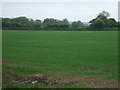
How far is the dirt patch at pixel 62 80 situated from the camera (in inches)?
242

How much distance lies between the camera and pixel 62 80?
664 cm

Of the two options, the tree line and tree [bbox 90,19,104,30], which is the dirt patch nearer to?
the tree line

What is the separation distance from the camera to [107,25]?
6444cm

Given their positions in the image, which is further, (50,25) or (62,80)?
(50,25)

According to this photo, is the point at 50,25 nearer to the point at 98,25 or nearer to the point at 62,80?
the point at 98,25

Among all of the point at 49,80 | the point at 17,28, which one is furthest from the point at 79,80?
the point at 17,28

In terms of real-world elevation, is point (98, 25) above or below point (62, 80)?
above

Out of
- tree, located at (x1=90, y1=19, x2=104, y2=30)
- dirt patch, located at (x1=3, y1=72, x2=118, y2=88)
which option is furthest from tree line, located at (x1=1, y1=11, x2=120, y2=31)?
dirt patch, located at (x1=3, y1=72, x2=118, y2=88)

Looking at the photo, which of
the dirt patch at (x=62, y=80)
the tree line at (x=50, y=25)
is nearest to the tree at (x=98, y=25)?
the tree line at (x=50, y=25)

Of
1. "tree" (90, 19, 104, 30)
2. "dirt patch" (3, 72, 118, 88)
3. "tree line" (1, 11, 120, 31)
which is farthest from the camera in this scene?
"tree" (90, 19, 104, 30)

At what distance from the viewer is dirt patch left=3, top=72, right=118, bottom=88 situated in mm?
6141

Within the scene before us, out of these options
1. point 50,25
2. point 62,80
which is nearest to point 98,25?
point 50,25

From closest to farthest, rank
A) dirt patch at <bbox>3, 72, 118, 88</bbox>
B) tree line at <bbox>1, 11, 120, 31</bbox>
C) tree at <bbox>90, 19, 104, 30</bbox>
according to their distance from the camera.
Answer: dirt patch at <bbox>3, 72, 118, 88</bbox> → tree line at <bbox>1, 11, 120, 31</bbox> → tree at <bbox>90, 19, 104, 30</bbox>

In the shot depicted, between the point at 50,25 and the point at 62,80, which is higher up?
the point at 50,25
